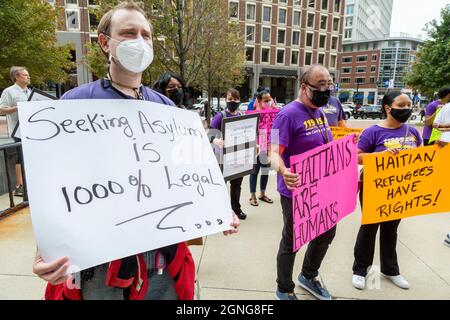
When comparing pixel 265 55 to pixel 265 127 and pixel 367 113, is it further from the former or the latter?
pixel 265 127

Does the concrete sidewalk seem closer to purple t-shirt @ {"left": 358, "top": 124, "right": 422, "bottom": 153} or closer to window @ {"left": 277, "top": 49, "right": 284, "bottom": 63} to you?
purple t-shirt @ {"left": 358, "top": 124, "right": 422, "bottom": 153}

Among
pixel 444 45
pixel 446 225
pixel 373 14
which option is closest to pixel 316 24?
pixel 444 45

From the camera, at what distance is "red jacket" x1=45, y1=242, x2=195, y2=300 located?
1.29 m

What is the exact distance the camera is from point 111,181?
1.19 m

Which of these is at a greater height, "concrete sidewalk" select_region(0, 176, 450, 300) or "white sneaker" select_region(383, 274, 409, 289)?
"white sneaker" select_region(383, 274, 409, 289)

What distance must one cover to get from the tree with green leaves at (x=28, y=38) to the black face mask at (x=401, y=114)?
49.7ft

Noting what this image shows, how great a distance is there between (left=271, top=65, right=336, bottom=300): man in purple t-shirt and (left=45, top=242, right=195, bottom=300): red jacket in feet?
3.23

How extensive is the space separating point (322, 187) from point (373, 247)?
3.53 ft

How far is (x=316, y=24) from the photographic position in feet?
153

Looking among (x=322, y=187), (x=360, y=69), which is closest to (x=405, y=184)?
(x=322, y=187)

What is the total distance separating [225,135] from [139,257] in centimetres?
229

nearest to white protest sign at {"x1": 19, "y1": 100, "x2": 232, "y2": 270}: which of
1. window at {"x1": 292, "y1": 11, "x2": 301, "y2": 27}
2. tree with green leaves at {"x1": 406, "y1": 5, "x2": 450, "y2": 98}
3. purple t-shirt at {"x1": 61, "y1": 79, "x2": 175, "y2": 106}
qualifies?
purple t-shirt at {"x1": 61, "y1": 79, "x2": 175, "y2": 106}

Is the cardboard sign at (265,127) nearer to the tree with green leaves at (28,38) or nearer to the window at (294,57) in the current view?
the tree with green leaves at (28,38)

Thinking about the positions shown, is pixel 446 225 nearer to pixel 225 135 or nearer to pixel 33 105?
pixel 225 135
